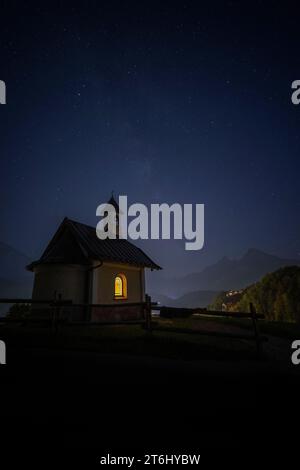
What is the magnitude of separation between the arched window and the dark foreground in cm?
1053

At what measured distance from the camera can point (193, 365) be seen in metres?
6.23

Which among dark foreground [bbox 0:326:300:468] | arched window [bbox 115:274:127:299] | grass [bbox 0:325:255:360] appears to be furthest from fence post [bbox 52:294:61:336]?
arched window [bbox 115:274:127:299]

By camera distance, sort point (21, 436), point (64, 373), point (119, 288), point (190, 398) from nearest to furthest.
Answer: point (21, 436) → point (190, 398) → point (64, 373) → point (119, 288)

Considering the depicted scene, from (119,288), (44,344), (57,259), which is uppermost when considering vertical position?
(57,259)

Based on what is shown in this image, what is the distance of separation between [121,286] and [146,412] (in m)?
13.4

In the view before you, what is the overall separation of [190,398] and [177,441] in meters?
1.29

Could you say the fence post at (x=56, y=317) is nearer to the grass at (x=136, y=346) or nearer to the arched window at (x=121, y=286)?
the grass at (x=136, y=346)

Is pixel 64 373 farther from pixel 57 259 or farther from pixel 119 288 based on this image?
pixel 119 288

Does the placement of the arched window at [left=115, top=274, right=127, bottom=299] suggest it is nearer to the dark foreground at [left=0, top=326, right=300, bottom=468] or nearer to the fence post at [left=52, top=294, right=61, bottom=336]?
the fence post at [left=52, top=294, right=61, bottom=336]

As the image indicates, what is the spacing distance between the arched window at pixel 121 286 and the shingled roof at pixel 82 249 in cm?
122

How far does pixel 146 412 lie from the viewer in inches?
146

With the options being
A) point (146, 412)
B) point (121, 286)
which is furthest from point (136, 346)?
point (121, 286)

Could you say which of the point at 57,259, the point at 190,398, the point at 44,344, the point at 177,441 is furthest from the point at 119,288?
the point at 177,441

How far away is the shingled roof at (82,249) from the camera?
1498 centimetres
